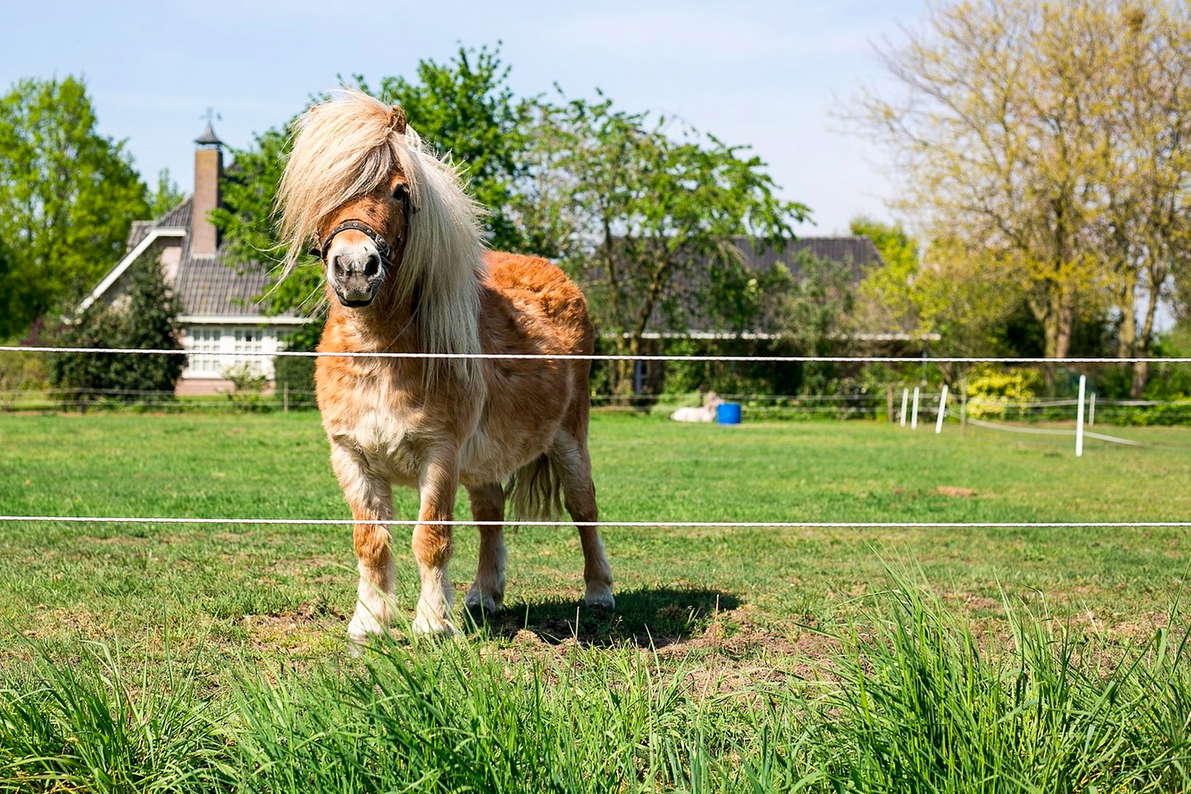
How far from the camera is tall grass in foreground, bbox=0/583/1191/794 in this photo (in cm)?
285

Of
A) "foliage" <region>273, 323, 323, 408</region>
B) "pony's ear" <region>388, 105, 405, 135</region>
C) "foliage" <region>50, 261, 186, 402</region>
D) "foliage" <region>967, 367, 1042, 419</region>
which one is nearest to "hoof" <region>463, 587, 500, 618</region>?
"pony's ear" <region>388, 105, 405, 135</region>

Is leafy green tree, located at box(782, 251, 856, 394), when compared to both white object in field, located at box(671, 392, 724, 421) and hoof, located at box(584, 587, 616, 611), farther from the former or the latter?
hoof, located at box(584, 587, 616, 611)

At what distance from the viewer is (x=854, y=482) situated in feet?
45.5

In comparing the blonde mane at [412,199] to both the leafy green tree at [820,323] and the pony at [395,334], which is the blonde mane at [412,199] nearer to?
the pony at [395,334]

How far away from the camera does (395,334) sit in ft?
15.8

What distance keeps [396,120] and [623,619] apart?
277cm

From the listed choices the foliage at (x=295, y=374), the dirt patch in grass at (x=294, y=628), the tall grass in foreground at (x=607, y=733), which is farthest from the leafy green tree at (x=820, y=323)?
the tall grass in foreground at (x=607, y=733)

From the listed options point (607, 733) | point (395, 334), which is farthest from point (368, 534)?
point (607, 733)

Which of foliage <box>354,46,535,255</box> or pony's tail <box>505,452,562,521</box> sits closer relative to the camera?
pony's tail <box>505,452,562,521</box>

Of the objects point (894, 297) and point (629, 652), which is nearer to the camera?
point (629, 652)

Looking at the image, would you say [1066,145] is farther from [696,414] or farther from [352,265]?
[352,265]

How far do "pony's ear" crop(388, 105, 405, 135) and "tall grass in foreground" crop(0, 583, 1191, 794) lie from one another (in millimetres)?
2384

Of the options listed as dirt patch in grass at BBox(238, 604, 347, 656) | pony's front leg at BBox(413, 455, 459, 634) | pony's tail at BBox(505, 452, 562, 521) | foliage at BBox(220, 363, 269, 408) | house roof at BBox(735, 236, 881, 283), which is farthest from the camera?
house roof at BBox(735, 236, 881, 283)

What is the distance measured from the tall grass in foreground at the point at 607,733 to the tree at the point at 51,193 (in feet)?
165
